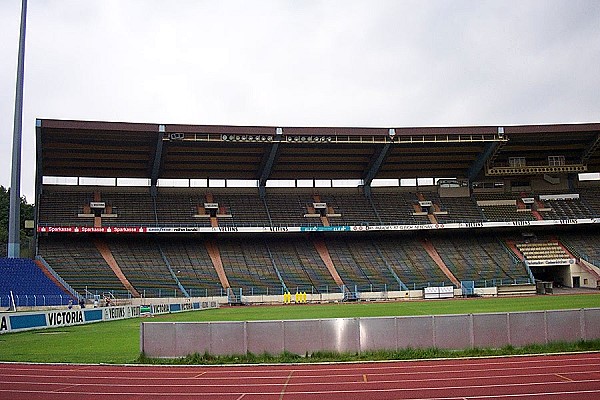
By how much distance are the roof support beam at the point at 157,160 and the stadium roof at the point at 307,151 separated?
0.09 m

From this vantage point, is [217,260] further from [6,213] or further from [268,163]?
[6,213]

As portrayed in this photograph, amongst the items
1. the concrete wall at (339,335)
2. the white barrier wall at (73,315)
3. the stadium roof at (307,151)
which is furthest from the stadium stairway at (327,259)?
the concrete wall at (339,335)

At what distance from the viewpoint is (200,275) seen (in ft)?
165

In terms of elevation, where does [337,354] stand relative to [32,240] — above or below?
below

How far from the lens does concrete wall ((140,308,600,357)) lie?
52.3 ft

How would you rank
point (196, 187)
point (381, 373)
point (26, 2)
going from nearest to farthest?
point (381, 373) < point (26, 2) < point (196, 187)

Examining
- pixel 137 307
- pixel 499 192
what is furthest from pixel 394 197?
pixel 137 307

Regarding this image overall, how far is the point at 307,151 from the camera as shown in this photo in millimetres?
53531

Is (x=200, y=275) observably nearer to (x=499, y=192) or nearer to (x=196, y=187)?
(x=196, y=187)

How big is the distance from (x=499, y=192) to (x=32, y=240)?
43936 mm

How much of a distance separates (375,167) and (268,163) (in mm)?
9953

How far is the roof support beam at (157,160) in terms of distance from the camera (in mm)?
47463

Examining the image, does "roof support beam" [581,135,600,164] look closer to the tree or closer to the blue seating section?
the blue seating section

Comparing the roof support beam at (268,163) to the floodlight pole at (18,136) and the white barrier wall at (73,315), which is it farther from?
the floodlight pole at (18,136)
